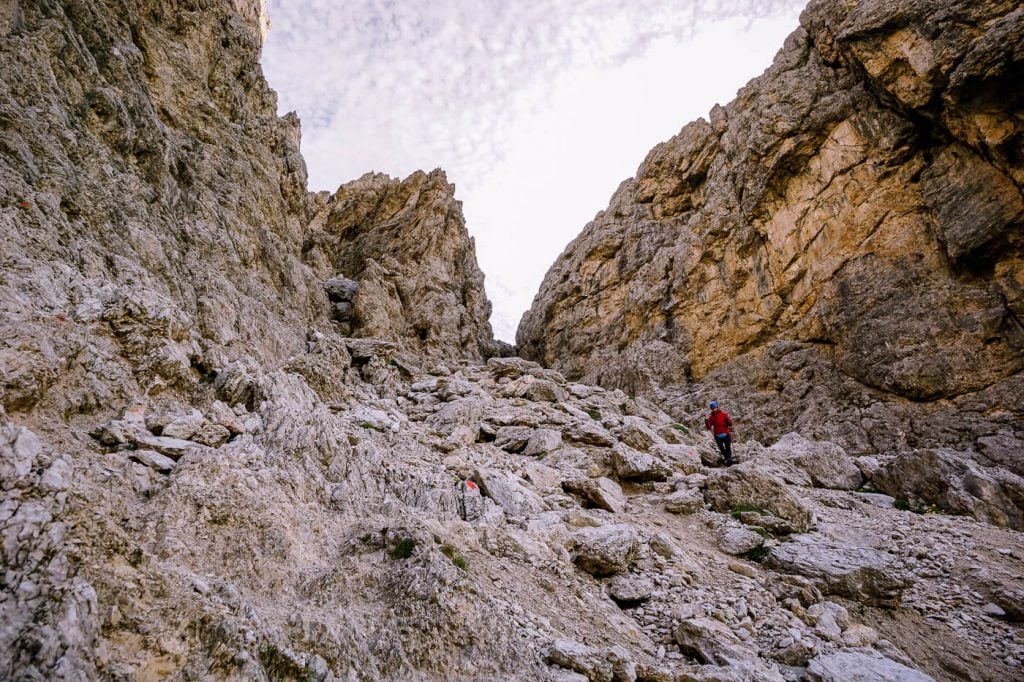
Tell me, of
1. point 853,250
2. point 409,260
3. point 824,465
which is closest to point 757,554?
point 824,465

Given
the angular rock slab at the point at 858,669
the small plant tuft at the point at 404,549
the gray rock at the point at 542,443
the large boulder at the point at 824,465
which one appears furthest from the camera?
the large boulder at the point at 824,465

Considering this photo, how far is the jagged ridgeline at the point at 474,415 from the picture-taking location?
17.6 ft

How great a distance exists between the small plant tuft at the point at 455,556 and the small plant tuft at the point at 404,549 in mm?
574

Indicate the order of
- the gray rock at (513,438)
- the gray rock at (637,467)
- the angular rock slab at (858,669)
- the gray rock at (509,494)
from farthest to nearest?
the gray rock at (513,438)
the gray rock at (637,467)
the gray rock at (509,494)
the angular rock slab at (858,669)

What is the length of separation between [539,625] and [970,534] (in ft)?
36.0

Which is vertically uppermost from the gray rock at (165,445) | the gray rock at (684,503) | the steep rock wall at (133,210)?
the steep rock wall at (133,210)

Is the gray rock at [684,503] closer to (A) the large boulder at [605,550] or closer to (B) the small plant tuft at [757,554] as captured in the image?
(B) the small plant tuft at [757,554]

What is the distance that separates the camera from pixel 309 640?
4863mm

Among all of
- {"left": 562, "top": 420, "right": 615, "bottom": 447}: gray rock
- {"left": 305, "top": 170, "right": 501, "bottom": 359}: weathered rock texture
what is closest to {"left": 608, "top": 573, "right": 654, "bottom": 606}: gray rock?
{"left": 562, "top": 420, "right": 615, "bottom": 447}: gray rock

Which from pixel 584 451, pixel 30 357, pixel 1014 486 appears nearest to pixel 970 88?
pixel 1014 486

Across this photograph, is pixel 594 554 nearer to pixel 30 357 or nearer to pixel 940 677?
pixel 940 677

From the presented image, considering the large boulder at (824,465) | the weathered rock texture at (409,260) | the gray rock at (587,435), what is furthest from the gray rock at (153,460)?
the weathered rock texture at (409,260)

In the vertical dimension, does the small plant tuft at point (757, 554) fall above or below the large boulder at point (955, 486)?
below

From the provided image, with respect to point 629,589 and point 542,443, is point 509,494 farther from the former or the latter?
point 542,443
